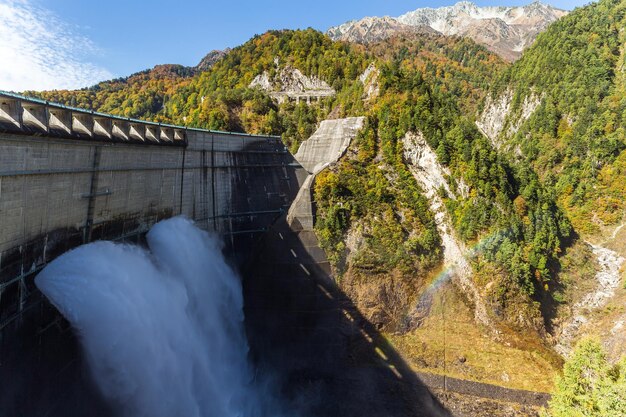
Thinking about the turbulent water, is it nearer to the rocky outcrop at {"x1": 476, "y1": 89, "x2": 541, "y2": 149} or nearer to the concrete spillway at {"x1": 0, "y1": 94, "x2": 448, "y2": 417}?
the concrete spillway at {"x1": 0, "y1": 94, "x2": 448, "y2": 417}

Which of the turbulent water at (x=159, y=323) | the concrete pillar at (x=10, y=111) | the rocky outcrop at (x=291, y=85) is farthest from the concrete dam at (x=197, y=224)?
the rocky outcrop at (x=291, y=85)

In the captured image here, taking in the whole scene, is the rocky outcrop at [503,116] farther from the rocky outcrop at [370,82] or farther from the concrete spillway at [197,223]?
the concrete spillway at [197,223]

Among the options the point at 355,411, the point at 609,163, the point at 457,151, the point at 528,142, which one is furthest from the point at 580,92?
the point at 355,411

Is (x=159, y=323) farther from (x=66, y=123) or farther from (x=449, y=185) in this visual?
(x=449, y=185)

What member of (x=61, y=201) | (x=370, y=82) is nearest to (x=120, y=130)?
(x=61, y=201)

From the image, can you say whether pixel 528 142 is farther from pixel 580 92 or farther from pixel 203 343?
pixel 203 343
